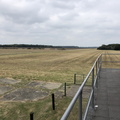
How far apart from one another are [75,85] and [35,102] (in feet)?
12.5

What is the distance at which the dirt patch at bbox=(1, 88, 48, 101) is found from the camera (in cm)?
796

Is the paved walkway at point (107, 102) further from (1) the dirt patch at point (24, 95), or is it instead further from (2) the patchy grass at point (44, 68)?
(2) the patchy grass at point (44, 68)

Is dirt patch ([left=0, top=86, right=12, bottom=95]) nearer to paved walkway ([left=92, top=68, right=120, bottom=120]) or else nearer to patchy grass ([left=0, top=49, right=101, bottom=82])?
patchy grass ([left=0, top=49, right=101, bottom=82])

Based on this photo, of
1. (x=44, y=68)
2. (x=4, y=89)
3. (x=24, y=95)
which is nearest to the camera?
(x=24, y=95)

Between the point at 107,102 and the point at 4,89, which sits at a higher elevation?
the point at 107,102

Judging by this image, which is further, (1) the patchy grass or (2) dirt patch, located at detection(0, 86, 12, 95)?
(1) the patchy grass

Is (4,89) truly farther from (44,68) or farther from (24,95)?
(44,68)

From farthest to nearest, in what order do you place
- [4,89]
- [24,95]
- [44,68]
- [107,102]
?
1. [44,68]
2. [4,89]
3. [24,95]
4. [107,102]

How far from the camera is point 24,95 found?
8.44 m

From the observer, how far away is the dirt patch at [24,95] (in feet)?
26.1

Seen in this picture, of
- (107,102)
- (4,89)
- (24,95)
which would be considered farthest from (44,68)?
(107,102)

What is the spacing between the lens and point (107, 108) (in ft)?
13.3

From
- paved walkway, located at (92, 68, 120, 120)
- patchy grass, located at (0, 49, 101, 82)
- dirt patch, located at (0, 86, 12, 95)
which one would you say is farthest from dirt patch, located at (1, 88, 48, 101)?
paved walkway, located at (92, 68, 120, 120)

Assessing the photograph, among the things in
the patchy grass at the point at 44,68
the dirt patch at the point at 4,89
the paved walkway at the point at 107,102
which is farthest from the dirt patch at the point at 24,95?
the paved walkway at the point at 107,102
